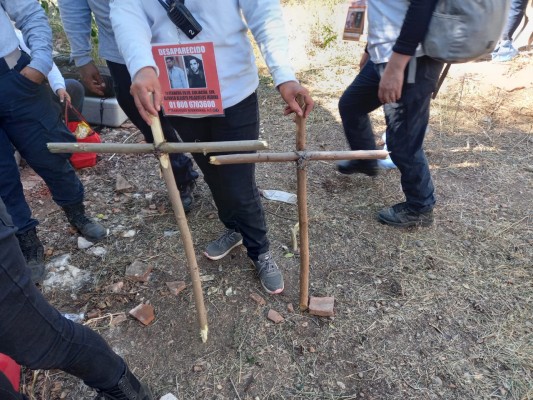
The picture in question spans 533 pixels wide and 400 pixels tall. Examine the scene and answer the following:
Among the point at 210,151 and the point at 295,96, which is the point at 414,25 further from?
the point at 210,151

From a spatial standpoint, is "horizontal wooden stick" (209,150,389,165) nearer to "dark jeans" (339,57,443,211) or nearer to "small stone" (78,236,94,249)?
"dark jeans" (339,57,443,211)

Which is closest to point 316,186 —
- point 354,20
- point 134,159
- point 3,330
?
point 134,159

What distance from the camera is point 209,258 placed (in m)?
2.54

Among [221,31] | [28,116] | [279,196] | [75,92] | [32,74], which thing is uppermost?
[221,31]

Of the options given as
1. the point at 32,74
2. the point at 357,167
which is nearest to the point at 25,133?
the point at 32,74

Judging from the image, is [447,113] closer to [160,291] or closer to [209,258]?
[209,258]

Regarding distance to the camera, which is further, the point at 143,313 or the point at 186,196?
the point at 186,196

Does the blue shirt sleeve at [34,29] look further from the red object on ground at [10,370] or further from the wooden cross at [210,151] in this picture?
the red object on ground at [10,370]

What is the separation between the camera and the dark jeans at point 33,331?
124 centimetres

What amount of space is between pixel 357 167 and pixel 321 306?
147 cm

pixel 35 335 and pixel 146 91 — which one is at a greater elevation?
pixel 146 91

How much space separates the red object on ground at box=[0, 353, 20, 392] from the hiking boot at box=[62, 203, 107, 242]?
100 centimetres

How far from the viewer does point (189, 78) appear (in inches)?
68.6

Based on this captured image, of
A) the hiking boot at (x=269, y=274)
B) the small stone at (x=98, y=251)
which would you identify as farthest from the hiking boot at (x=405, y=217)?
the small stone at (x=98, y=251)
